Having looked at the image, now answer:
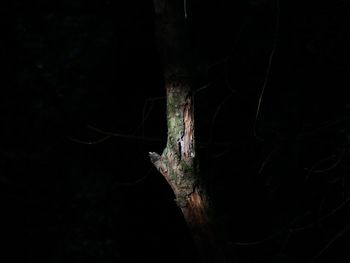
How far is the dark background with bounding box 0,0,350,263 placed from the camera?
174 cm

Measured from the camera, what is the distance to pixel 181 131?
1.13 m

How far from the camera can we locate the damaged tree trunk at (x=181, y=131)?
1.11 metres

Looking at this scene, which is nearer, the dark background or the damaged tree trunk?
the damaged tree trunk

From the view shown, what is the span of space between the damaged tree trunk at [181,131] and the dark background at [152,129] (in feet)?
1.82

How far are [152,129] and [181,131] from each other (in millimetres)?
721

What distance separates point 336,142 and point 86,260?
1079mm

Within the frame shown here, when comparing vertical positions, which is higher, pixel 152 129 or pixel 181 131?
pixel 152 129

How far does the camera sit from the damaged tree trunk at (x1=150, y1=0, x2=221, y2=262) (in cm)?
111

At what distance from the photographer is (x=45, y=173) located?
1.76m

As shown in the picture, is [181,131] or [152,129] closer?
[181,131]

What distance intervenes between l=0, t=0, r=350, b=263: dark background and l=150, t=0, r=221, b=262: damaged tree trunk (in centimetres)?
55

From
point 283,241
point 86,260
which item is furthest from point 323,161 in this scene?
point 86,260

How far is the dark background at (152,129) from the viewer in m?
1.74

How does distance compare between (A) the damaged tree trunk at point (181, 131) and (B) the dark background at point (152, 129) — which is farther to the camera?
(B) the dark background at point (152, 129)
